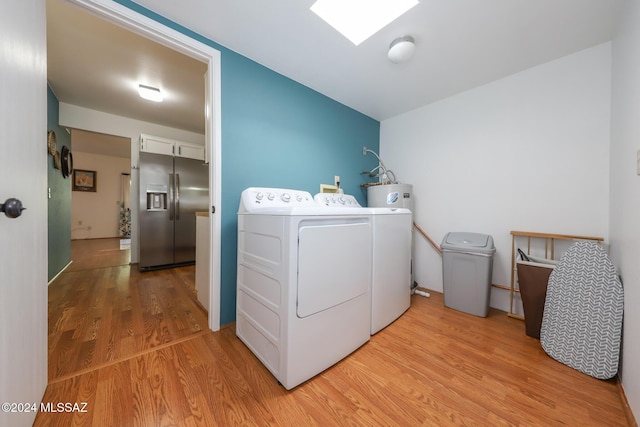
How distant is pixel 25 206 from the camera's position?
822 mm

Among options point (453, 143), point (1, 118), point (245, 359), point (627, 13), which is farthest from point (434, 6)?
point (245, 359)

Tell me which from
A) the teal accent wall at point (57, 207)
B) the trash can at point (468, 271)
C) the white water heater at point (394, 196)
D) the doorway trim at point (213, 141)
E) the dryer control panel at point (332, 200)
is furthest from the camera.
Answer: the teal accent wall at point (57, 207)

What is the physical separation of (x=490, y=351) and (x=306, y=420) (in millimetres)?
1313

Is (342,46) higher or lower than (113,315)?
higher

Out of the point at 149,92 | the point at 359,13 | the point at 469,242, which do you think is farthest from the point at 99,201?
the point at 469,242

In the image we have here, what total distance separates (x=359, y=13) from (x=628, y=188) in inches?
72.3

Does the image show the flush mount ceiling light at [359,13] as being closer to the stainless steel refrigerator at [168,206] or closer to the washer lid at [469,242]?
the washer lid at [469,242]

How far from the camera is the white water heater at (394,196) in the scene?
242 centimetres

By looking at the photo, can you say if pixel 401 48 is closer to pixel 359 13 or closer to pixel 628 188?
pixel 359 13

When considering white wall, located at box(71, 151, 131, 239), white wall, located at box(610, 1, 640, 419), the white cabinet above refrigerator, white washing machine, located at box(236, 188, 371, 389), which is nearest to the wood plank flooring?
white washing machine, located at box(236, 188, 371, 389)

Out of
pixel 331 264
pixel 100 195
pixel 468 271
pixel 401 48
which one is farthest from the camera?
pixel 100 195

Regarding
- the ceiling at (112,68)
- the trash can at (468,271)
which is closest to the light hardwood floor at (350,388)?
the trash can at (468,271)

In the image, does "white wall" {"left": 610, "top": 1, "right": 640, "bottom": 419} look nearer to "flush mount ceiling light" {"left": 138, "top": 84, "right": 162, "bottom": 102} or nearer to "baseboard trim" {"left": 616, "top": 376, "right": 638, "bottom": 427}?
"baseboard trim" {"left": 616, "top": 376, "right": 638, "bottom": 427}

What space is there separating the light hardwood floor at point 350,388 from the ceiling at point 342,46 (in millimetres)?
A: 2206
